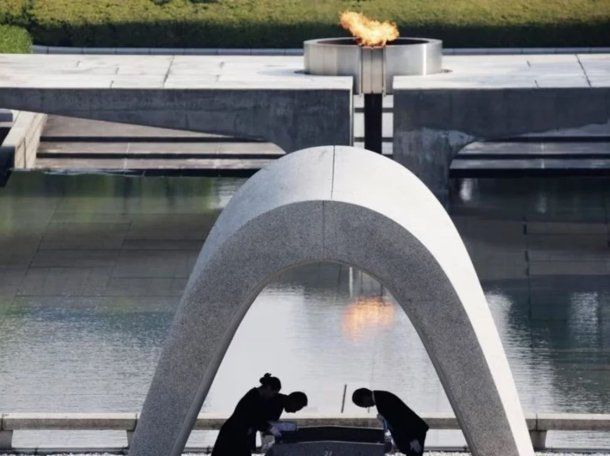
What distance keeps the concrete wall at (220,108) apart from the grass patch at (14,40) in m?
8.39

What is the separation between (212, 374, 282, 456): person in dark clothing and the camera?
643 inches

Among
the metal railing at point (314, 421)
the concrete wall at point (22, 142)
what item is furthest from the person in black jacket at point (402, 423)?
the concrete wall at point (22, 142)

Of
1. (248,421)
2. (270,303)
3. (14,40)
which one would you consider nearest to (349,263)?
(248,421)

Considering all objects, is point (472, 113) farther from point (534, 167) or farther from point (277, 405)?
point (277, 405)

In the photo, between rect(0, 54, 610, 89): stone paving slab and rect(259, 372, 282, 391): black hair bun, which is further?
rect(0, 54, 610, 89): stone paving slab

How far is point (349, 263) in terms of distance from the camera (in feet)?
52.6

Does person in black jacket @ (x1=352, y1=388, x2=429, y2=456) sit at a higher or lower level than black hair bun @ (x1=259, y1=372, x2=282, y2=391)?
lower

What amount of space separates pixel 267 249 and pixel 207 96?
1651 cm

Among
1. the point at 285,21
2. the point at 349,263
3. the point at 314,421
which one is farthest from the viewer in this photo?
the point at 285,21

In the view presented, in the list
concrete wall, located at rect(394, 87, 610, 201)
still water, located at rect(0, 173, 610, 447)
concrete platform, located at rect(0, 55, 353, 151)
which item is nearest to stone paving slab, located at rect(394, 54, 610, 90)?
concrete wall, located at rect(394, 87, 610, 201)

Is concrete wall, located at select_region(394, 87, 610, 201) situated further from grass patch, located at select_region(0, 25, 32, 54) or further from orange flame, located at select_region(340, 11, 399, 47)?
grass patch, located at select_region(0, 25, 32, 54)

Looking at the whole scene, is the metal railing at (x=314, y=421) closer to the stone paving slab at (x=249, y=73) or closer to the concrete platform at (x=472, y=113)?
the concrete platform at (x=472, y=113)

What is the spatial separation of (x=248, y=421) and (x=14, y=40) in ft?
86.5

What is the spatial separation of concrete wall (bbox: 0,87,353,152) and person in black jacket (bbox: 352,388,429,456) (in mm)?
16299
